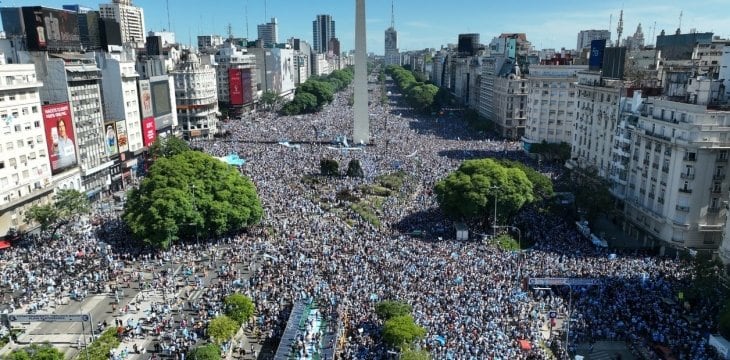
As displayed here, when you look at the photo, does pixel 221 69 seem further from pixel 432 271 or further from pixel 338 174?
pixel 432 271

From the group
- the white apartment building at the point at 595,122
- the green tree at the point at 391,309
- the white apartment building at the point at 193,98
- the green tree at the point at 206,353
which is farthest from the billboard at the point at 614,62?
the white apartment building at the point at 193,98

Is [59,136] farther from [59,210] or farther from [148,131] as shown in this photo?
[148,131]

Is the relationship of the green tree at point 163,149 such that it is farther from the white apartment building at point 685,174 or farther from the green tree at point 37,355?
the white apartment building at point 685,174

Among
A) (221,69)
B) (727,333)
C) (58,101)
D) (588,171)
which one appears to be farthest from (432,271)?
(221,69)

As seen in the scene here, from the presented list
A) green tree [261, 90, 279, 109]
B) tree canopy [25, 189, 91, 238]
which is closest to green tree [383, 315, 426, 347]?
tree canopy [25, 189, 91, 238]

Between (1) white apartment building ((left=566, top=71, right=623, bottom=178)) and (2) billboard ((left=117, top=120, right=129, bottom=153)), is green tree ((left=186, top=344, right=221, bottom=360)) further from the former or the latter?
(1) white apartment building ((left=566, top=71, right=623, bottom=178))
